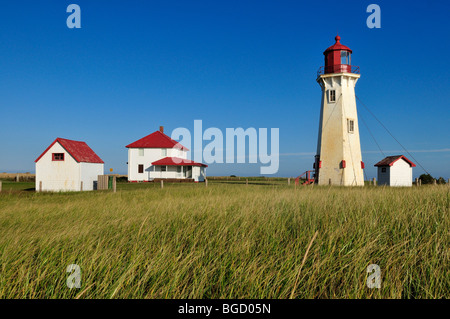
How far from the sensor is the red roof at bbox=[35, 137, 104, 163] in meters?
25.3

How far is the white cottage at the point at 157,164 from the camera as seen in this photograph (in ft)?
151

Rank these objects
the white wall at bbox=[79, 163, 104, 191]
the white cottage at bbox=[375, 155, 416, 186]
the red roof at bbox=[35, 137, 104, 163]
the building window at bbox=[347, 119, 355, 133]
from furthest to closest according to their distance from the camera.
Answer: the white cottage at bbox=[375, 155, 416, 186] → the building window at bbox=[347, 119, 355, 133] → the white wall at bbox=[79, 163, 104, 191] → the red roof at bbox=[35, 137, 104, 163]

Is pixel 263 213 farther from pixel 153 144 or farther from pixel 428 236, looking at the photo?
pixel 153 144

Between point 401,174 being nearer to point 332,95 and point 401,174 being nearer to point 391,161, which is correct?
point 391,161

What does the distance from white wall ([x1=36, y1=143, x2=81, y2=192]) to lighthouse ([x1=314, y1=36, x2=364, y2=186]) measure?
76.1 feet

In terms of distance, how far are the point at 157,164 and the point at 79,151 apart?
18767mm

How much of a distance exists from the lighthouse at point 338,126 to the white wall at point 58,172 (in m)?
23.2

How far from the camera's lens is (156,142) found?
47531mm

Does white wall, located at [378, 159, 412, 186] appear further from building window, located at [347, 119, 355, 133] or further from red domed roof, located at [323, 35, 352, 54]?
red domed roof, located at [323, 35, 352, 54]

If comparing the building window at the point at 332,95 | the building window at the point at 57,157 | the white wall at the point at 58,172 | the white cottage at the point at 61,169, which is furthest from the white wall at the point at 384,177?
the building window at the point at 57,157

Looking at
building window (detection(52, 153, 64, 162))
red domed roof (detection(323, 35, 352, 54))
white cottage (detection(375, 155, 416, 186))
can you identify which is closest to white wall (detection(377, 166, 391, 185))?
white cottage (detection(375, 155, 416, 186))

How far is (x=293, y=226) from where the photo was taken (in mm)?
4852

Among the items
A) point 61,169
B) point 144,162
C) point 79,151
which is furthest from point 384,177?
point 144,162

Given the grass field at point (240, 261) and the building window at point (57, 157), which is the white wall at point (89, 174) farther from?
the grass field at point (240, 261)
